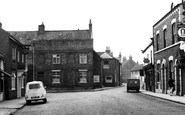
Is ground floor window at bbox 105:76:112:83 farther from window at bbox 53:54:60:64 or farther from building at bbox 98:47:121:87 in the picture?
window at bbox 53:54:60:64

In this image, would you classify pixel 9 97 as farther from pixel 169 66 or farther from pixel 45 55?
pixel 45 55

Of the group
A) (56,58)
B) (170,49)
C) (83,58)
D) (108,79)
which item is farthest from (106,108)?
(108,79)

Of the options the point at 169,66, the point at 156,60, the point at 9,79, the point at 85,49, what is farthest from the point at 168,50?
the point at 85,49

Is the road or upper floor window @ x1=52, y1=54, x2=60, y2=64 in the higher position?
upper floor window @ x1=52, y1=54, x2=60, y2=64

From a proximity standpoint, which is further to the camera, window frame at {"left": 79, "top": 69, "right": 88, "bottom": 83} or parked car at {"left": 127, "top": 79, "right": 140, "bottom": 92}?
window frame at {"left": 79, "top": 69, "right": 88, "bottom": 83}

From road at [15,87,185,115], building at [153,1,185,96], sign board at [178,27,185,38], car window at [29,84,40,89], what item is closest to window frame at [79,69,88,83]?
building at [153,1,185,96]

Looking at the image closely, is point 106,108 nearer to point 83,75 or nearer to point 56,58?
point 83,75

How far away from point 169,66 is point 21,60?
53.1ft

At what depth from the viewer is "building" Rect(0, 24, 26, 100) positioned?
1001 inches

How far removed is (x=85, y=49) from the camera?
50.4 metres

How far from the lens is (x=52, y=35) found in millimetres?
52906

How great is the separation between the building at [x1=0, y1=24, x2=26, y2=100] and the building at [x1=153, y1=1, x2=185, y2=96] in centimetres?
1415

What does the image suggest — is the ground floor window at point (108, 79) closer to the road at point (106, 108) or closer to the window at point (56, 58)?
the window at point (56, 58)

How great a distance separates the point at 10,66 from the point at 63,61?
22805 millimetres
